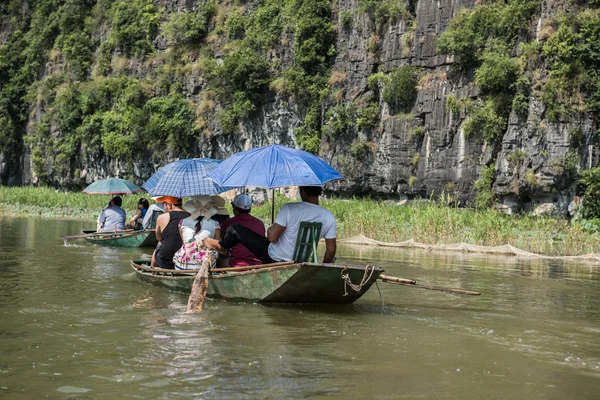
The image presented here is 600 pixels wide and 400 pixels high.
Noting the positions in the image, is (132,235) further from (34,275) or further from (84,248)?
(34,275)

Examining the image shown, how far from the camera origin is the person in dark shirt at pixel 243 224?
931 cm

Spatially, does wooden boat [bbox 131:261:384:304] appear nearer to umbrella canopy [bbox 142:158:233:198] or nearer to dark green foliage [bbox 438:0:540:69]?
umbrella canopy [bbox 142:158:233:198]

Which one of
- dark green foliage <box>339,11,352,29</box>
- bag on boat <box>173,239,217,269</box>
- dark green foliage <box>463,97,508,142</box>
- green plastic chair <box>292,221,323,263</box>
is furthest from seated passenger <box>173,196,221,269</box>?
dark green foliage <box>339,11,352,29</box>

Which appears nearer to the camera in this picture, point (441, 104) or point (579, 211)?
point (579, 211)

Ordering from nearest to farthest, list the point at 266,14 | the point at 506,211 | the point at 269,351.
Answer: the point at 269,351
the point at 506,211
the point at 266,14

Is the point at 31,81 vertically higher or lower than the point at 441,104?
higher

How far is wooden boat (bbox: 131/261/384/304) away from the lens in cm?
845

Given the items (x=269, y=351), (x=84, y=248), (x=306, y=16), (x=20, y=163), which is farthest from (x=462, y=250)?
(x=20, y=163)

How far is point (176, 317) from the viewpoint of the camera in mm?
8398

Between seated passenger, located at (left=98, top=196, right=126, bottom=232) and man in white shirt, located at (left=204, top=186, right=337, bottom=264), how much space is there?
9.27 meters

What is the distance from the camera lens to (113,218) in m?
18.1

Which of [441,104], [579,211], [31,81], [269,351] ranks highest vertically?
[31,81]

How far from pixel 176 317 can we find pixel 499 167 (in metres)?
19.7

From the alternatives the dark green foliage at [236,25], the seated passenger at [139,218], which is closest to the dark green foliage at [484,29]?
the dark green foliage at [236,25]
